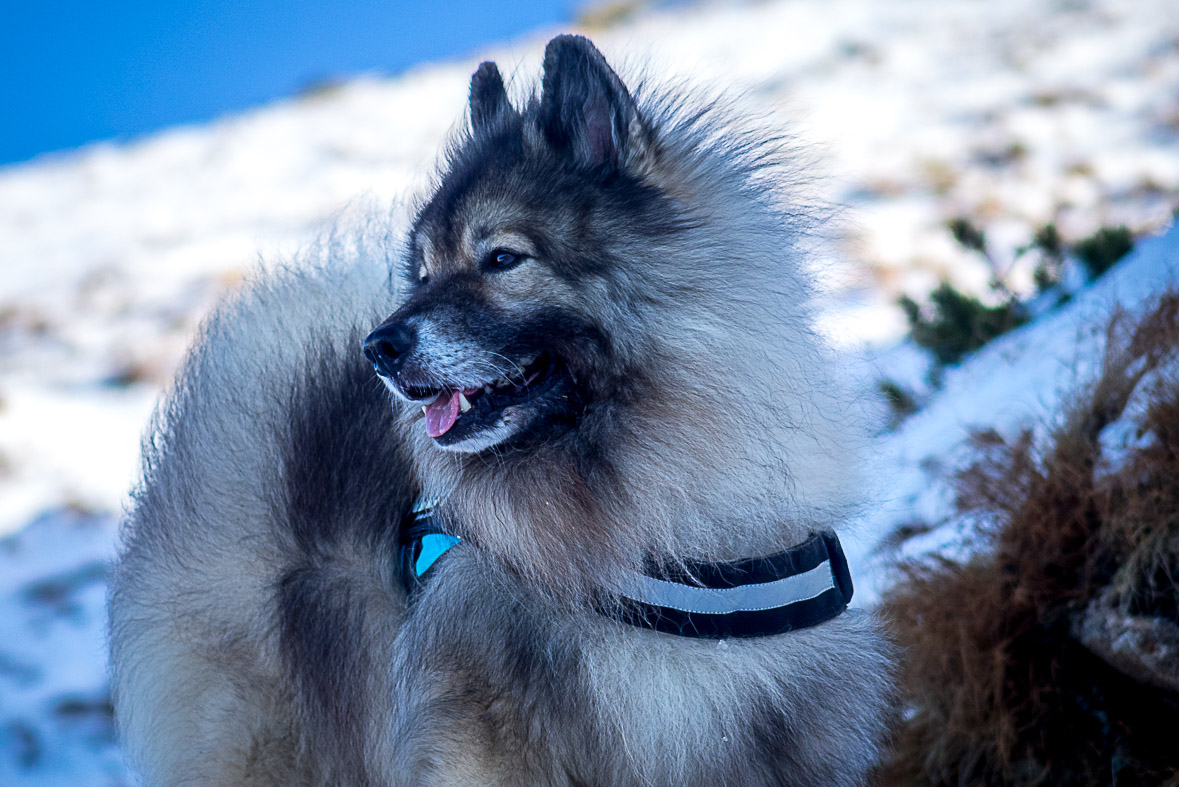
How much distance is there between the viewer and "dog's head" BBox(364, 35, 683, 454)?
204 centimetres

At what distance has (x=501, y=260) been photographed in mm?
2135

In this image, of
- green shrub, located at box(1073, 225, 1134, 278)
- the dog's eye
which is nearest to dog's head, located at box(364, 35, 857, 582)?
the dog's eye

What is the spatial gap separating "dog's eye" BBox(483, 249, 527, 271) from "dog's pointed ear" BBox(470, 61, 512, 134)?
59 centimetres

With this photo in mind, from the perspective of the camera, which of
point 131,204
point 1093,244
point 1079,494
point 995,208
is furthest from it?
point 131,204

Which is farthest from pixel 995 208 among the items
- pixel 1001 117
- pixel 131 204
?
pixel 131 204

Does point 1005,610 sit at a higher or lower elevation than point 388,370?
lower

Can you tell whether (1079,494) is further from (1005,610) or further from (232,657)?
(232,657)

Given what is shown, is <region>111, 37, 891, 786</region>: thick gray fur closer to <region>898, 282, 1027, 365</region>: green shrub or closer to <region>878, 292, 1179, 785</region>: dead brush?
<region>878, 292, 1179, 785</region>: dead brush

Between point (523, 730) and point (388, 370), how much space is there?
0.94m

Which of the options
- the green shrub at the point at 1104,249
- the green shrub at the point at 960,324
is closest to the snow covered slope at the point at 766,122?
the green shrub at the point at 1104,249

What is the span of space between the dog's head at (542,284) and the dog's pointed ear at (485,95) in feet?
1.24

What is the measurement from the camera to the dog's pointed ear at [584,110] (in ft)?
6.95

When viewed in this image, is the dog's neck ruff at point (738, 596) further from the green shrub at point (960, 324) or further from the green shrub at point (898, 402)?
the green shrub at point (960, 324)

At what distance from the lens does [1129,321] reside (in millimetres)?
3100
